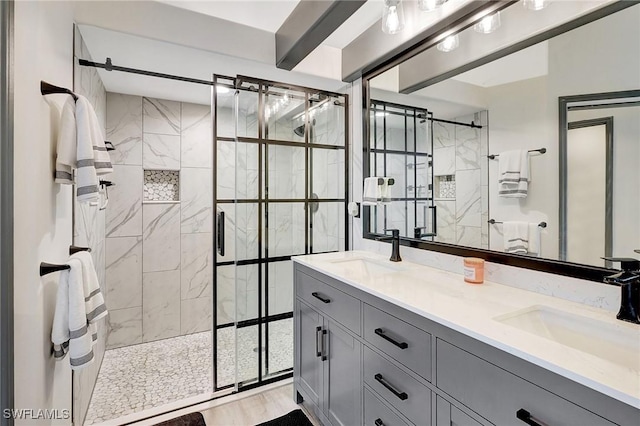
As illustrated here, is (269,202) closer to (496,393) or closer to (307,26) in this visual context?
(307,26)

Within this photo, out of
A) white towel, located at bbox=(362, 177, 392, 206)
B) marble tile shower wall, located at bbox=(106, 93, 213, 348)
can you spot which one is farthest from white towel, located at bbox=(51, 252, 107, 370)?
marble tile shower wall, located at bbox=(106, 93, 213, 348)

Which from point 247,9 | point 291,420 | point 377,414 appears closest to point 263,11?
point 247,9

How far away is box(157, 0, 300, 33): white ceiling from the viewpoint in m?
1.85

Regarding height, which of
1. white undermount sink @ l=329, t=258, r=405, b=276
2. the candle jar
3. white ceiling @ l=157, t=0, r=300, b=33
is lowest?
white undermount sink @ l=329, t=258, r=405, b=276

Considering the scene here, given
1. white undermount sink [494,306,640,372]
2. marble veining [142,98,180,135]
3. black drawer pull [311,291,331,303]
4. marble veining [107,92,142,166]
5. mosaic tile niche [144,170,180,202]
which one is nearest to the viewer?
white undermount sink [494,306,640,372]

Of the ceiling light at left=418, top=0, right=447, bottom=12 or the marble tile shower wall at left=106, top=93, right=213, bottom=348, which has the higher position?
the ceiling light at left=418, top=0, right=447, bottom=12

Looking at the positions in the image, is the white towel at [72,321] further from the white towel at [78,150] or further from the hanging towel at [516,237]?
the hanging towel at [516,237]

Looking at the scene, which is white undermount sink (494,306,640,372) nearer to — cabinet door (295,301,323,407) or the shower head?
cabinet door (295,301,323,407)

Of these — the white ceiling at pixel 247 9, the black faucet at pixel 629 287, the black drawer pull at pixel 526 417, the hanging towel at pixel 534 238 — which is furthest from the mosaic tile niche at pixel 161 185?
the black faucet at pixel 629 287

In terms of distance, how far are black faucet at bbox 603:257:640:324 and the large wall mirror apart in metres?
0.12

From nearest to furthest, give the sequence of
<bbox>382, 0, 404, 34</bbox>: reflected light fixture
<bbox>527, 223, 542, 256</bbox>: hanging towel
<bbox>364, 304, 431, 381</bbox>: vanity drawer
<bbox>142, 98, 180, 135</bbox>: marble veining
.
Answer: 1. <bbox>364, 304, 431, 381</bbox>: vanity drawer
2. <bbox>527, 223, 542, 256</bbox>: hanging towel
3. <bbox>382, 0, 404, 34</bbox>: reflected light fixture
4. <bbox>142, 98, 180, 135</bbox>: marble veining

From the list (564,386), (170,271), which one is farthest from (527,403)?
(170,271)

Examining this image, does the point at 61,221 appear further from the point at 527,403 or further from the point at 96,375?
the point at 527,403

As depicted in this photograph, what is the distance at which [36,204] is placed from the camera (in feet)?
3.66
